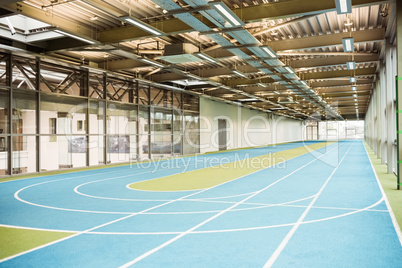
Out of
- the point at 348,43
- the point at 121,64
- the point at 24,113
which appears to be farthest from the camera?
the point at 121,64

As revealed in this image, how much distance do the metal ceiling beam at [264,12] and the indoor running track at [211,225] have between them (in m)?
5.48

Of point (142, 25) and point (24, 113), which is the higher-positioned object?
point (142, 25)

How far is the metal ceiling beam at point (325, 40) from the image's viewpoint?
13.8 meters

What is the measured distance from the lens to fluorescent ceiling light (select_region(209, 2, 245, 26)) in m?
9.12

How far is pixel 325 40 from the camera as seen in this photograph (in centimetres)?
1430

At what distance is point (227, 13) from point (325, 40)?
251 inches

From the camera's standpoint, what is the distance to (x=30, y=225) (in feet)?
23.5

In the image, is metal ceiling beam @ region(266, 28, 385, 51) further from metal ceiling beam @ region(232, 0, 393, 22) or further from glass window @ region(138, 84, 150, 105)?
glass window @ region(138, 84, 150, 105)

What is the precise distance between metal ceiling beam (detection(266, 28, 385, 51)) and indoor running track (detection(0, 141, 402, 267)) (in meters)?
5.86

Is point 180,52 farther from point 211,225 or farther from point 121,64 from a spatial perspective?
point 211,225

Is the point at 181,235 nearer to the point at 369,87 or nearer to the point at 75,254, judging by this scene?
the point at 75,254

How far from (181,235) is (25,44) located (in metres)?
12.7

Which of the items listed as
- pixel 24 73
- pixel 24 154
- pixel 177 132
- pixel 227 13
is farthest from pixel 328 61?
pixel 24 154

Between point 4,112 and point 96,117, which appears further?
point 96,117
